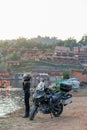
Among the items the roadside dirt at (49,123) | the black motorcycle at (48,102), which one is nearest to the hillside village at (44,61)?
the black motorcycle at (48,102)

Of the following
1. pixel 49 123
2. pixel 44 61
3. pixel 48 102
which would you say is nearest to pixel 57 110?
pixel 48 102

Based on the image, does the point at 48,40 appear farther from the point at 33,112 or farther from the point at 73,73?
the point at 33,112

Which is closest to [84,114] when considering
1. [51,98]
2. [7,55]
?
[51,98]

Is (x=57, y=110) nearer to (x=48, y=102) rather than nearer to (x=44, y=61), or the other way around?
(x=48, y=102)

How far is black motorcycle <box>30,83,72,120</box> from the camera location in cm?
1133

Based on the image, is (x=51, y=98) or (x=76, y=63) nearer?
(x=51, y=98)

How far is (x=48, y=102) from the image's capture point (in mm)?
11508

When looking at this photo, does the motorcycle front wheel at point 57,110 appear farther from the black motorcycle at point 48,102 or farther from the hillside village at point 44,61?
the hillside village at point 44,61

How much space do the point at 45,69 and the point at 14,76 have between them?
7.97 meters

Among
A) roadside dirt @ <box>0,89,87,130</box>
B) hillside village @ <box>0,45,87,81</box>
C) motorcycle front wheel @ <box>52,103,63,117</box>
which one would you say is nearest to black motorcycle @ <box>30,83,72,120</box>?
motorcycle front wheel @ <box>52,103,63,117</box>

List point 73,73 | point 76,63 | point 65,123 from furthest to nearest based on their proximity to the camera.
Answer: point 76,63, point 73,73, point 65,123

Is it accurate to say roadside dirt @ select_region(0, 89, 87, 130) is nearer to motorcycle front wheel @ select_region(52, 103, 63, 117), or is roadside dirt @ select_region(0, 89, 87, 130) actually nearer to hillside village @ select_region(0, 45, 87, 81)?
motorcycle front wheel @ select_region(52, 103, 63, 117)

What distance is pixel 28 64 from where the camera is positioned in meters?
106

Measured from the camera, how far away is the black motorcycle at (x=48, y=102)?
11.3m
